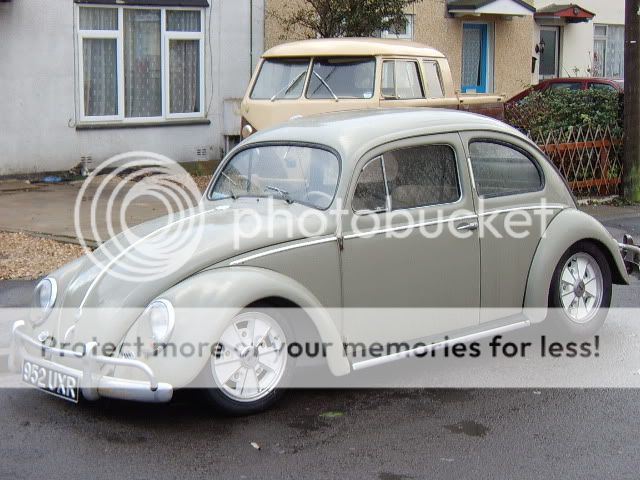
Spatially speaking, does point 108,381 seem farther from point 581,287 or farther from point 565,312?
point 581,287

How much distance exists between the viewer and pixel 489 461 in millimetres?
5246

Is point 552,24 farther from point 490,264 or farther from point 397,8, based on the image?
point 490,264

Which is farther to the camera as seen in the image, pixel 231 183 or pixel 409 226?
pixel 231 183

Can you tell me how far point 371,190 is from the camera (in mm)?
6383

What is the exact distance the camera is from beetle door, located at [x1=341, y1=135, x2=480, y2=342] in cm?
622

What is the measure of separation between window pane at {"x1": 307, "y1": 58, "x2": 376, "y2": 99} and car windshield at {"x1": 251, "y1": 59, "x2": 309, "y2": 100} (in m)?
0.18

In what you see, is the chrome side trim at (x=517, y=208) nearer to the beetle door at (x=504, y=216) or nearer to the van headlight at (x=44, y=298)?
the beetle door at (x=504, y=216)

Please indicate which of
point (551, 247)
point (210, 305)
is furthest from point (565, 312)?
point (210, 305)

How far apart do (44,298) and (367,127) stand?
7.35 feet

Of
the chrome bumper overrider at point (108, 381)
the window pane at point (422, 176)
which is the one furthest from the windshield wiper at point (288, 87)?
the chrome bumper overrider at point (108, 381)

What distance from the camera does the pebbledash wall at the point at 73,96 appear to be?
15.2 m

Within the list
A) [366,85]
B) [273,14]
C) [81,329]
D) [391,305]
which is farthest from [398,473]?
[273,14]

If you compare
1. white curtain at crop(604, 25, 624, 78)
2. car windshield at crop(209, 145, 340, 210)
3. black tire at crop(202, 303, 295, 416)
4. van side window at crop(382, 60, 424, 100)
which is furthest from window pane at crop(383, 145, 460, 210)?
white curtain at crop(604, 25, 624, 78)

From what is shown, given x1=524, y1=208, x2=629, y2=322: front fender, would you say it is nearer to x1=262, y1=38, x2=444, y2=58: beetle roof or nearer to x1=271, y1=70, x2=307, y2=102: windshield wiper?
x1=262, y1=38, x2=444, y2=58: beetle roof
